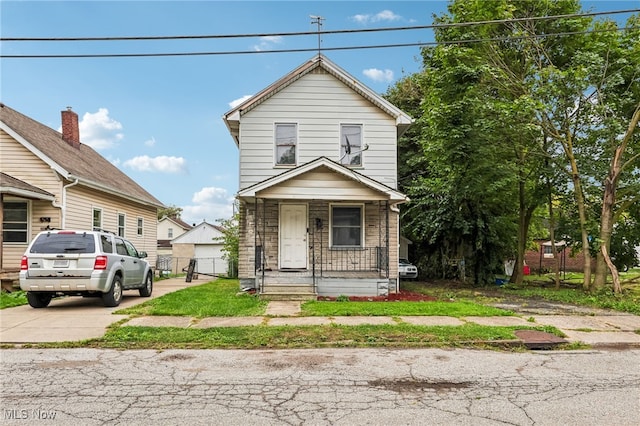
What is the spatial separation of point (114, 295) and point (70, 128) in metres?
13.6

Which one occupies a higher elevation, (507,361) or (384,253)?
(384,253)

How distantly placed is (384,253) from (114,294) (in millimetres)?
7916

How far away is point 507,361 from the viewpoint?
21.3ft

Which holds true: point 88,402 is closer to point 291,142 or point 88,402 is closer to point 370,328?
point 370,328

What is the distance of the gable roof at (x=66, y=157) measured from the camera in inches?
593

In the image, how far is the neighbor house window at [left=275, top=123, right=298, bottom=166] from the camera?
583 inches

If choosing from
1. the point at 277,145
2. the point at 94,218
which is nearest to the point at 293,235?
the point at 277,145

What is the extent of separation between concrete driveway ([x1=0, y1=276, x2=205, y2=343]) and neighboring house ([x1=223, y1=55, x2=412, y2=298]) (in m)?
4.62

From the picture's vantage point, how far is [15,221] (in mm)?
15305

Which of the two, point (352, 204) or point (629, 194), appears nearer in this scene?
point (352, 204)

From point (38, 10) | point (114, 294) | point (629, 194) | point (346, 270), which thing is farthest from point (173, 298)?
point (629, 194)

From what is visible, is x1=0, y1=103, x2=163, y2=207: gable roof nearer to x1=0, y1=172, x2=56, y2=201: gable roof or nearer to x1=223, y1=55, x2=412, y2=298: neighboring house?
x1=0, y1=172, x2=56, y2=201: gable roof

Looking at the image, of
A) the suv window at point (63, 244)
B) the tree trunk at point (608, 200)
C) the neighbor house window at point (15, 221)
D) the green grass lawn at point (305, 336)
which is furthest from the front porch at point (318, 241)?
the neighbor house window at point (15, 221)

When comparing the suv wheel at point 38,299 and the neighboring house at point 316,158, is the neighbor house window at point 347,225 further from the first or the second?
the suv wheel at point 38,299
